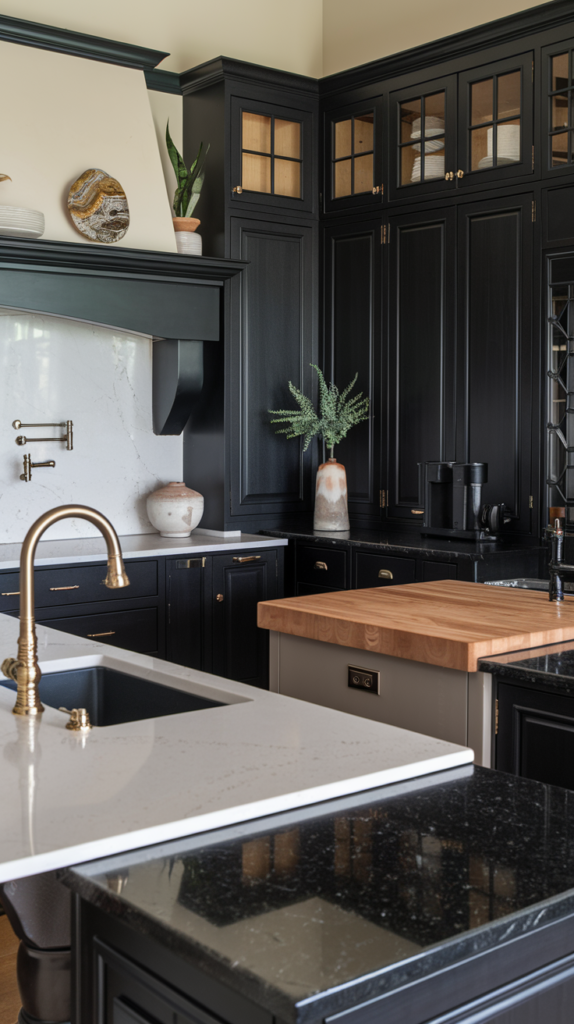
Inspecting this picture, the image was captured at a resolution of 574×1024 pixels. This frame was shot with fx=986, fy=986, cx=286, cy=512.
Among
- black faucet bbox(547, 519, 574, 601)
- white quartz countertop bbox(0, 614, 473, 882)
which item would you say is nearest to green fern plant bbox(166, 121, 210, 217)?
black faucet bbox(547, 519, 574, 601)

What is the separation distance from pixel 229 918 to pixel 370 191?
4345 mm

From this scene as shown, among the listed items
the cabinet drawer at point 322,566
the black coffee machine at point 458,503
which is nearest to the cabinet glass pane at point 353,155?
the black coffee machine at point 458,503

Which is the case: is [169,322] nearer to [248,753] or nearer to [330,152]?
[330,152]

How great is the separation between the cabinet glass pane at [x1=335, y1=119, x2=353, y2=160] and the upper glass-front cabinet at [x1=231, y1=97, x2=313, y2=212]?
0.14 meters

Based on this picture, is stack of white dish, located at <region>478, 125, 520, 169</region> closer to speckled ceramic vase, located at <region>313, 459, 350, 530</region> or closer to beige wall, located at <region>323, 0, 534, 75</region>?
beige wall, located at <region>323, 0, 534, 75</region>

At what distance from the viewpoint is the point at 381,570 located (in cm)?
422

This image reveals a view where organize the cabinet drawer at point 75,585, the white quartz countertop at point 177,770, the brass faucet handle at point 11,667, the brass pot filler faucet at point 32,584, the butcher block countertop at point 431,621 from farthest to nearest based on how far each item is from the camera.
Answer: the cabinet drawer at point 75,585
the butcher block countertop at point 431,621
the brass faucet handle at point 11,667
the brass pot filler faucet at point 32,584
the white quartz countertop at point 177,770

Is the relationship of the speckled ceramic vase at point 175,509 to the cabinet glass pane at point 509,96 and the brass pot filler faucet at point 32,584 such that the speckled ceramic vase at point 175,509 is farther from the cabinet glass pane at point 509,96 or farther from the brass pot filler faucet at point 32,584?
the brass pot filler faucet at point 32,584

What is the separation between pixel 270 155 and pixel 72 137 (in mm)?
1017

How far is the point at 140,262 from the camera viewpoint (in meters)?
4.27

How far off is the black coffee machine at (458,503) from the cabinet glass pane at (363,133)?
1616 mm

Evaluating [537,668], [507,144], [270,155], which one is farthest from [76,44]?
[537,668]

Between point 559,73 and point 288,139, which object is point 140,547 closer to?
point 288,139

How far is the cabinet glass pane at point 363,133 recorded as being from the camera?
4.79m
